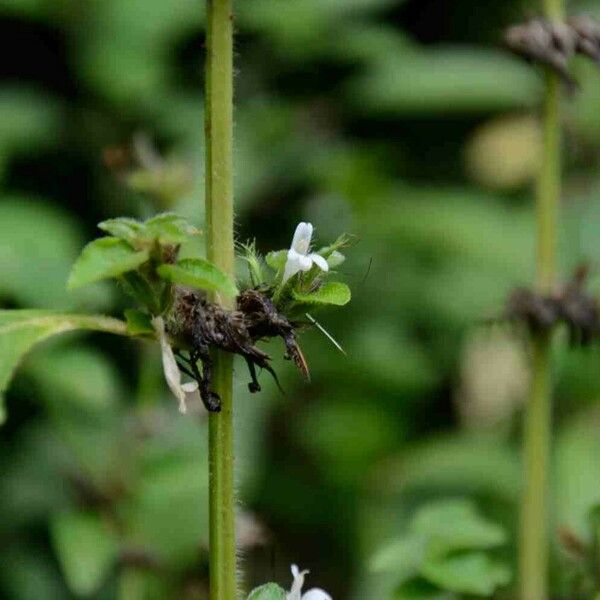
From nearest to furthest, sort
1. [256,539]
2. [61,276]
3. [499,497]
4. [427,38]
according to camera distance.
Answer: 1. [256,539]
2. [61,276]
3. [499,497]
4. [427,38]

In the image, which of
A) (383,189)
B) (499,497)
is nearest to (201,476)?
(499,497)

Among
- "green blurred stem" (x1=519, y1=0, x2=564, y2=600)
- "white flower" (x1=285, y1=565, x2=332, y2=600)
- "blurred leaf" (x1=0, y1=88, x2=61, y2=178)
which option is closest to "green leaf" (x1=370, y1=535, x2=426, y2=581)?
"green blurred stem" (x1=519, y1=0, x2=564, y2=600)

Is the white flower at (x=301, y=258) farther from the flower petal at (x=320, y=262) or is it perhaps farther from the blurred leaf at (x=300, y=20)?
the blurred leaf at (x=300, y=20)

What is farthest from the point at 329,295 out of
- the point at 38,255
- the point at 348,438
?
the point at 348,438

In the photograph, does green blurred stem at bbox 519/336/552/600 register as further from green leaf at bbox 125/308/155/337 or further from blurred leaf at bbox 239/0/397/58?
blurred leaf at bbox 239/0/397/58

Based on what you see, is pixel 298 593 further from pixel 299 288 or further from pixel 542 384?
pixel 542 384

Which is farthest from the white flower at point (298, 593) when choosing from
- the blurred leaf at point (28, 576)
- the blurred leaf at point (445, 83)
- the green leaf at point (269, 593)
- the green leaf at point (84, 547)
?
the blurred leaf at point (445, 83)

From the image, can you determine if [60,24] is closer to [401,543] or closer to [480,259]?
[480,259]

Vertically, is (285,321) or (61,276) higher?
(61,276)
